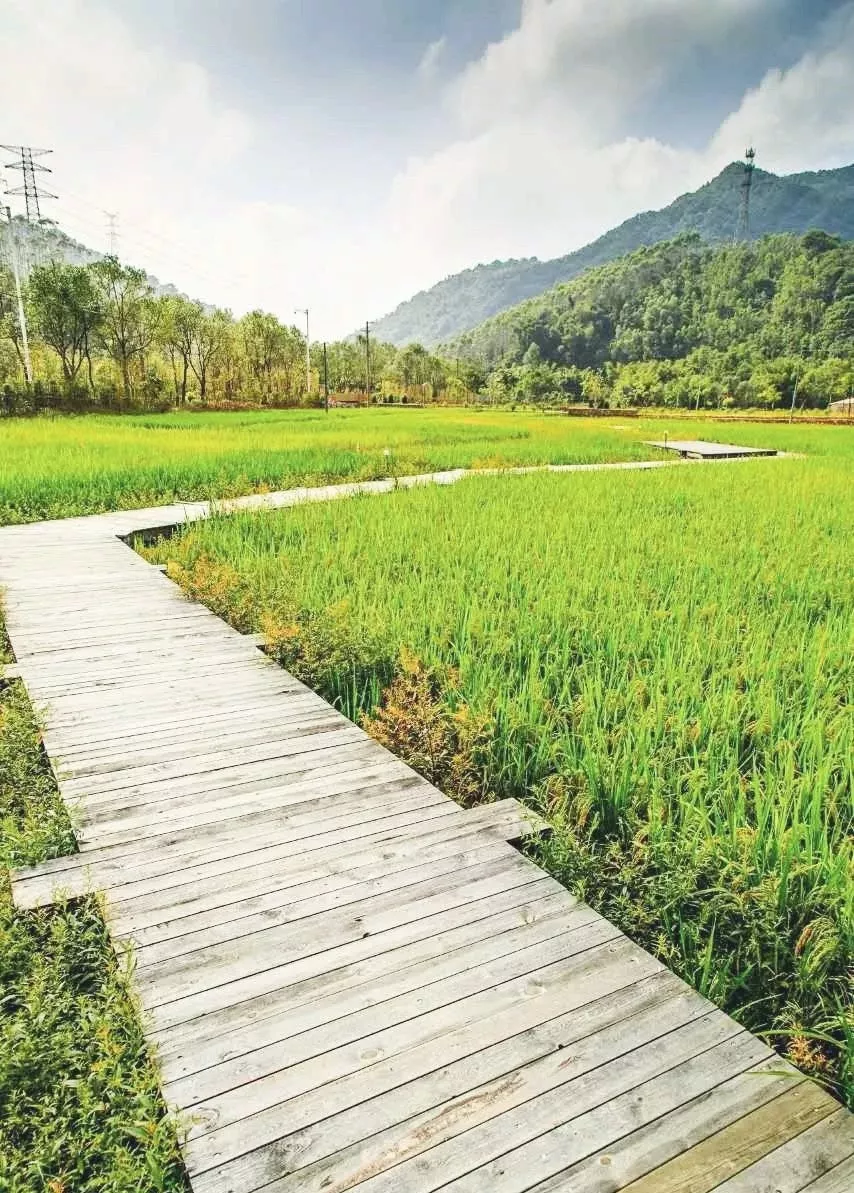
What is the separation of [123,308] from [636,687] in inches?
1642

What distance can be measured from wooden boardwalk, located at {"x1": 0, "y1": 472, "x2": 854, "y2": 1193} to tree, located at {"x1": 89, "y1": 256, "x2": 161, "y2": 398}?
3588cm

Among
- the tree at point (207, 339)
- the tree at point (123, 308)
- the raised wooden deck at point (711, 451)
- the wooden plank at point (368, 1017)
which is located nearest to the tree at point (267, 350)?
the tree at point (207, 339)

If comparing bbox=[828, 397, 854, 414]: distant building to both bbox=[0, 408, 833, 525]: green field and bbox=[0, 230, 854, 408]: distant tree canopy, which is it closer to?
bbox=[0, 230, 854, 408]: distant tree canopy

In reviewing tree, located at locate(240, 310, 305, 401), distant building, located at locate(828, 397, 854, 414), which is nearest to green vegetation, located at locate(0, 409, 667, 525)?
tree, located at locate(240, 310, 305, 401)

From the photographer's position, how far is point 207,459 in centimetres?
1180

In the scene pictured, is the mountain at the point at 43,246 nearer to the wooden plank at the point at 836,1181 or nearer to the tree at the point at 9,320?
the tree at the point at 9,320

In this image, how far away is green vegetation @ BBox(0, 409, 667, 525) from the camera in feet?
30.7

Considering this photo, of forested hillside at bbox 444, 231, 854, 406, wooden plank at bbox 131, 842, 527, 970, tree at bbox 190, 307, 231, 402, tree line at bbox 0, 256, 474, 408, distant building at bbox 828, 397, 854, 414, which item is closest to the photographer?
wooden plank at bbox 131, 842, 527, 970

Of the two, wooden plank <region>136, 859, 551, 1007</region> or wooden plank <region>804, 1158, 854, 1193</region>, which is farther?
wooden plank <region>136, 859, 551, 1007</region>

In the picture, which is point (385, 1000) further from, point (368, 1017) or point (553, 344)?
point (553, 344)

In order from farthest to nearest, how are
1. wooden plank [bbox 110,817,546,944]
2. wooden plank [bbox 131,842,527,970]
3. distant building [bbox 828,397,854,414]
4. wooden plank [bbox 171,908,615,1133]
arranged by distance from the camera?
distant building [bbox 828,397,854,414], wooden plank [bbox 110,817,546,944], wooden plank [bbox 131,842,527,970], wooden plank [bbox 171,908,615,1133]

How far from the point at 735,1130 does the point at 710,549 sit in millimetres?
5719

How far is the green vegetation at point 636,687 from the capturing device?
2182 millimetres

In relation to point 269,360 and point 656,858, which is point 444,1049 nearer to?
point 656,858
